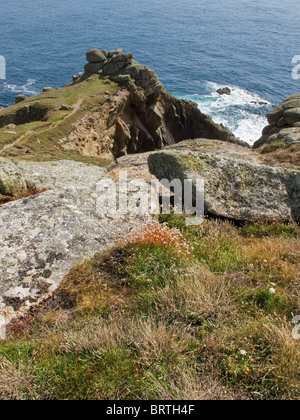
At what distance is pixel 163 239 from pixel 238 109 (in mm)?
84346

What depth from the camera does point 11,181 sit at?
1119cm

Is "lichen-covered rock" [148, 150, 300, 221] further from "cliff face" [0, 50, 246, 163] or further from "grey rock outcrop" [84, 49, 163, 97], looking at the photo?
"grey rock outcrop" [84, 49, 163, 97]

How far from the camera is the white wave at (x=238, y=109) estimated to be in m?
73.8

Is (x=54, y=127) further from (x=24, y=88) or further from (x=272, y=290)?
(x=24, y=88)

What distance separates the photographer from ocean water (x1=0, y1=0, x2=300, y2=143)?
286 ft

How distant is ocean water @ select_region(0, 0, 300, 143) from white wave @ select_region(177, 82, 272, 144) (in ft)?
0.84

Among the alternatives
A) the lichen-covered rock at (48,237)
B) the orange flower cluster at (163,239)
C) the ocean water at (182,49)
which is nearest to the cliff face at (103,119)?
the ocean water at (182,49)

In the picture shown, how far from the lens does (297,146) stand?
2030 centimetres

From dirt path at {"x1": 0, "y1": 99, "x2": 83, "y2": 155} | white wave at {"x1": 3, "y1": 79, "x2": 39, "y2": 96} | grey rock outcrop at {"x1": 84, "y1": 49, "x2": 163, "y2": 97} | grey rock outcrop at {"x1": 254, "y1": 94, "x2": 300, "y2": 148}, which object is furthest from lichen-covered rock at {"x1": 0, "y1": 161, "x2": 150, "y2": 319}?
white wave at {"x1": 3, "y1": 79, "x2": 39, "y2": 96}

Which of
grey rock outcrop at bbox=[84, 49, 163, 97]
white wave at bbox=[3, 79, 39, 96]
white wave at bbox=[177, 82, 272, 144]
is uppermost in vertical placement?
grey rock outcrop at bbox=[84, 49, 163, 97]

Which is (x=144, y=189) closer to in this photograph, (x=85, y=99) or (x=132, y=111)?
(x=85, y=99)

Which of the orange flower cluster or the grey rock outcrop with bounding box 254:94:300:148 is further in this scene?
the grey rock outcrop with bounding box 254:94:300:148

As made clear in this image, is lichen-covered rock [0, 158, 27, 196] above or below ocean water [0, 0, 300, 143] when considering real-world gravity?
below
